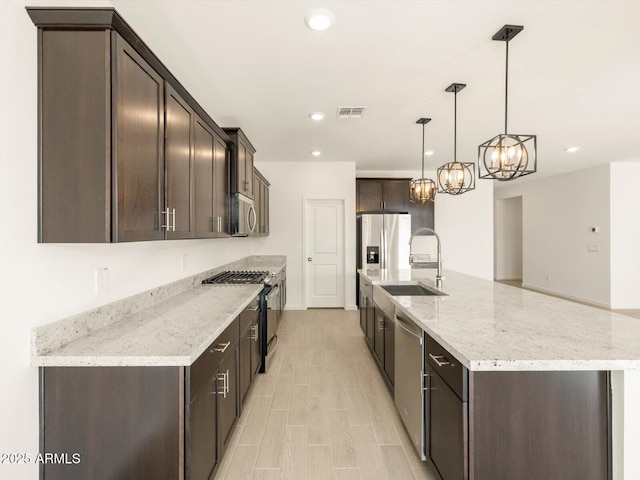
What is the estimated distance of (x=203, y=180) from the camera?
2.47 meters

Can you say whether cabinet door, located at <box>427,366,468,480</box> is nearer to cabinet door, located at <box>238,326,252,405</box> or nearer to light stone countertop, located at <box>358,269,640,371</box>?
light stone countertop, located at <box>358,269,640,371</box>

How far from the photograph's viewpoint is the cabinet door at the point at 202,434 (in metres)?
1.37

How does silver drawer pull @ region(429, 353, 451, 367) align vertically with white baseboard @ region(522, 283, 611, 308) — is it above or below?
above

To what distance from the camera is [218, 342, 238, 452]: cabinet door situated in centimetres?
180

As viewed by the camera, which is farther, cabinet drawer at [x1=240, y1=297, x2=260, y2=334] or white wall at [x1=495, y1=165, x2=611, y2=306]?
white wall at [x1=495, y1=165, x2=611, y2=306]

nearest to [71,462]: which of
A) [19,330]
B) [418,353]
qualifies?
[19,330]

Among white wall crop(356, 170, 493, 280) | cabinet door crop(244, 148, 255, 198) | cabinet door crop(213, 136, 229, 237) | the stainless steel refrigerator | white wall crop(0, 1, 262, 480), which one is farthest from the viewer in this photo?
white wall crop(356, 170, 493, 280)

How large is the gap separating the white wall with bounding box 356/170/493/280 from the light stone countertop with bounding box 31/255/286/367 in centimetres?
511

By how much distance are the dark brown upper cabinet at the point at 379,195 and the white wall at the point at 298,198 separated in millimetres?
278

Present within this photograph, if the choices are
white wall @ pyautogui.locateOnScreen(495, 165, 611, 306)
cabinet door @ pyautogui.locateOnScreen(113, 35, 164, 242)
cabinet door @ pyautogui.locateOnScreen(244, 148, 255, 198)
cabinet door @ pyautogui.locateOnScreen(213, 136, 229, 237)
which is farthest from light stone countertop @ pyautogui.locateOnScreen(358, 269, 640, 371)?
white wall @ pyautogui.locateOnScreen(495, 165, 611, 306)

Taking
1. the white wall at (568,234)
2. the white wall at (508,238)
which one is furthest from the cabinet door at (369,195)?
the white wall at (508,238)

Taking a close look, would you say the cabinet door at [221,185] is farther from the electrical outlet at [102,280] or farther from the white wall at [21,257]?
the white wall at [21,257]

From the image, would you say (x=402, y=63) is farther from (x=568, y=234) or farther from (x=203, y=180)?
(x=568, y=234)

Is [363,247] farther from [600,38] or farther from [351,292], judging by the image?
[600,38]
